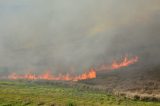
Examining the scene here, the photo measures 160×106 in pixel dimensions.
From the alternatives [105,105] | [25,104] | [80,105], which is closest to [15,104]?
[25,104]

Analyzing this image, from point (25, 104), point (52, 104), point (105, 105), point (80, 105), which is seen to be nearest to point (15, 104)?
point (25, 104)

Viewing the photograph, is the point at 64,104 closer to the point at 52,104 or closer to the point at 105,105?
the point at 52,104

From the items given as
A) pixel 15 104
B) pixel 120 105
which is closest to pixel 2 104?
pixel 15 104

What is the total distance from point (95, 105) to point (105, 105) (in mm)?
5217

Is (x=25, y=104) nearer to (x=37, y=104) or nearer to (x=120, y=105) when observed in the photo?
(x=37, y=104)

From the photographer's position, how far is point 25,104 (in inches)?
5172

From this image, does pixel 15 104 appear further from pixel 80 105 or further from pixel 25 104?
pixel 80 105

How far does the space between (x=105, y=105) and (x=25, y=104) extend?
1592 inches

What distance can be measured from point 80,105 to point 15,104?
32.0m

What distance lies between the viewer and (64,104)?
132 metres

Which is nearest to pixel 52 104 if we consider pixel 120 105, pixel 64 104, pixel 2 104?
pixel 64 104

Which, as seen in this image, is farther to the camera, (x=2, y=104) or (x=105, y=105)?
(x=105, y=105)

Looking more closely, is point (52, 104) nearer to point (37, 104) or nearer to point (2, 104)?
point (37, 104)

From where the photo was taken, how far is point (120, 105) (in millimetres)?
136750
